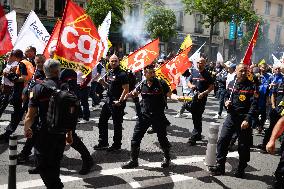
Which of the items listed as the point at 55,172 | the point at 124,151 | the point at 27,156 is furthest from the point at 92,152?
the point at 55,172

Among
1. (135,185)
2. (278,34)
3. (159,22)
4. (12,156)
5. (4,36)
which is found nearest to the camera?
(12,156)

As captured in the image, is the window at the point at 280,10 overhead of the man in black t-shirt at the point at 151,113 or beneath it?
overhead

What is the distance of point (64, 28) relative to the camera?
5.53 meters

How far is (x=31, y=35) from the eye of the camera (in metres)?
7.64

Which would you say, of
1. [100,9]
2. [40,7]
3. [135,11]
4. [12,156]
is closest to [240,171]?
[12,156]

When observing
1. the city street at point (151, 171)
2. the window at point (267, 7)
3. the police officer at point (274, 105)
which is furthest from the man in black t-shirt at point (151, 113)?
the window at point (267, 7)

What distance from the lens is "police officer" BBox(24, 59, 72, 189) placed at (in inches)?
157

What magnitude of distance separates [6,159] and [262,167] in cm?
451

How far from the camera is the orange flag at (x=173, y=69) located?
23.9 feet

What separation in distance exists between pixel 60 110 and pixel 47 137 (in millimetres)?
382

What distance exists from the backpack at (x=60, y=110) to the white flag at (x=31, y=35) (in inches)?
156

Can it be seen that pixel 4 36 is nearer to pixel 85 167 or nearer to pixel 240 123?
pixel 85 167

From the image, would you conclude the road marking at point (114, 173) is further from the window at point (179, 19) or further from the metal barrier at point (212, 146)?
the window at point (179, 19)

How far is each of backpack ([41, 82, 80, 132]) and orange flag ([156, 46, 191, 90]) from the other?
3.47m
